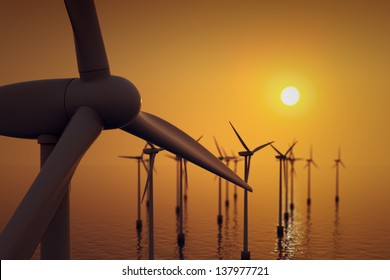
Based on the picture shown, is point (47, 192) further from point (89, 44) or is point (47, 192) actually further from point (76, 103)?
point (89, 44)

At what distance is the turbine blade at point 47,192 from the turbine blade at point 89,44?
1846mm

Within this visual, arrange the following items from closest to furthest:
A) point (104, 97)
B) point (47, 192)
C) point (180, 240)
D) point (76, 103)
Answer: point (47, 192) → point (76, 103) → point (104, 97) → point (180, 240)

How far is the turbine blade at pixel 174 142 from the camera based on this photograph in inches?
1014

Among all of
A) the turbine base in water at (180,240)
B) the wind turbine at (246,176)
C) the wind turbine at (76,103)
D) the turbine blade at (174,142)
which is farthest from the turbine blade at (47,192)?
the turbine base in water at (180,240)

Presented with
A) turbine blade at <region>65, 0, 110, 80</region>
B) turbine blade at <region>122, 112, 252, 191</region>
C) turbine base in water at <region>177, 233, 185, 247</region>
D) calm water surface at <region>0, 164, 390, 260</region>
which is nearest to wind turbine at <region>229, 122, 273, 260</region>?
calm water surface at <region>0, 164, 390, 260</region>

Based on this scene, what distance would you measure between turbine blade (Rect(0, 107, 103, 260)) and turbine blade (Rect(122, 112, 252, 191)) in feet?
13.2

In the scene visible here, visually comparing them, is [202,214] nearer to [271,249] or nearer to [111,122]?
[271,249]

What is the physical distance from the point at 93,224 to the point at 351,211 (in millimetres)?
80244

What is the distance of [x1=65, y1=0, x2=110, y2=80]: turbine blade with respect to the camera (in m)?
21.4

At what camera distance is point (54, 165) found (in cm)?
1970

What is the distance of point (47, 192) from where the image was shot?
18828 mm

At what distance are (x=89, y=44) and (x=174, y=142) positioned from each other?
22.4 ft

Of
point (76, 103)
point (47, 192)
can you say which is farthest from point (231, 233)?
point (47, 192)
